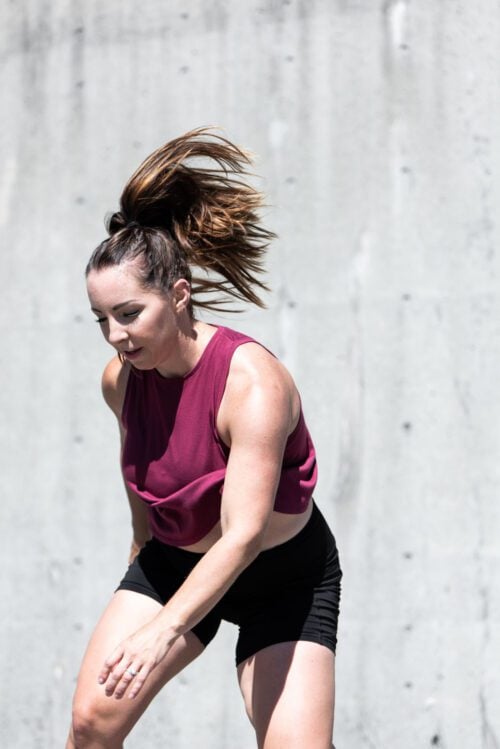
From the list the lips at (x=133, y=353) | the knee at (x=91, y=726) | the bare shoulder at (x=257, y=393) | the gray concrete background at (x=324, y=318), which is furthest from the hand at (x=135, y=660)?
the gray concrete background at (x=324, y=318)

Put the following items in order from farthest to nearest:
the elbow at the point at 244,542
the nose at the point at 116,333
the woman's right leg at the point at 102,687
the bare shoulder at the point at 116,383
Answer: the bare shoulder at the point at 116,383, the woman's right leg at the point at 102,687, the nose at the point at 116,333, the elbow at the point at 244,542

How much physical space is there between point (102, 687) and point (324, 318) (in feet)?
5.30

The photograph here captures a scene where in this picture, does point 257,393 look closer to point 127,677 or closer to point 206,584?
point 206,584

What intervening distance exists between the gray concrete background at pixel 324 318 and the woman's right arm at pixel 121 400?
0.98 meters

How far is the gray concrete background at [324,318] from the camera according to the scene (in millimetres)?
3508

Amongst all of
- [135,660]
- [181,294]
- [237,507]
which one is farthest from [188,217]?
[135,660]

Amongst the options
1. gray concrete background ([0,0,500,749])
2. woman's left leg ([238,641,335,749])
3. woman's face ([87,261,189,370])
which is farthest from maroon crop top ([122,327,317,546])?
gray concrete background ([0,0,500,749])

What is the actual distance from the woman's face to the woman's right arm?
0.26 metres

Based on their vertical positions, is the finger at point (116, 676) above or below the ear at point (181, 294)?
below

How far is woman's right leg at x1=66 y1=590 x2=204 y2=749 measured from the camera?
92.7 inches

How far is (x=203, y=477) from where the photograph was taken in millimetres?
2328

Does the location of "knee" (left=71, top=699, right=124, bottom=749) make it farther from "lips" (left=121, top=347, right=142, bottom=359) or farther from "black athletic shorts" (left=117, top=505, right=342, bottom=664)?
"lips" (left=121, top=347, right=142, bottom=359)

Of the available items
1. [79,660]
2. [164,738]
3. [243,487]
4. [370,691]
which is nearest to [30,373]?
[79,660]

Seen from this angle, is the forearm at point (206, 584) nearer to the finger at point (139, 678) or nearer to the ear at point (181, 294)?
the finger at point (139, 678)
